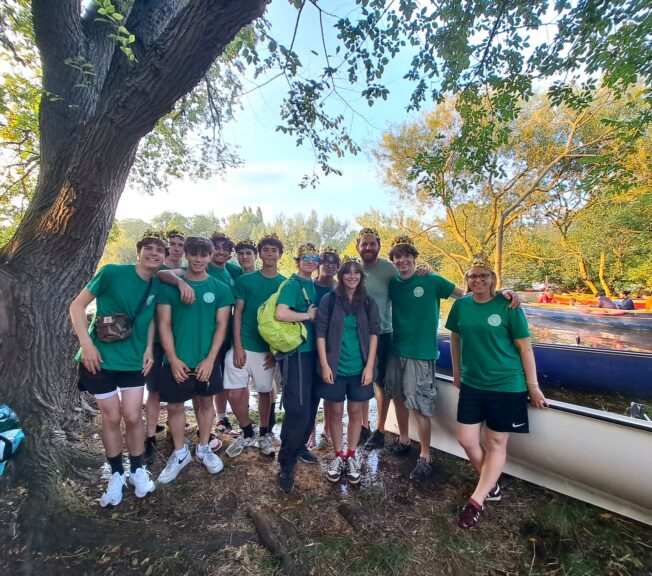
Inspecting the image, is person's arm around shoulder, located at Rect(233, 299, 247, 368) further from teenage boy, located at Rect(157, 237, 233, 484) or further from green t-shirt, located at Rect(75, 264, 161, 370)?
green t-shirt, located at Rect(75, 264, 161, 370)

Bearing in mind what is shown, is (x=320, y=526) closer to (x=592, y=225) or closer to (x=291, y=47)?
(x=291, y=47)

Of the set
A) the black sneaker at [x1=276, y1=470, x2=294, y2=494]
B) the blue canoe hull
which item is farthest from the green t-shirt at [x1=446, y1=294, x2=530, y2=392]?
the blue canoe hull

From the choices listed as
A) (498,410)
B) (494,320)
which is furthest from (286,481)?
(494,320)

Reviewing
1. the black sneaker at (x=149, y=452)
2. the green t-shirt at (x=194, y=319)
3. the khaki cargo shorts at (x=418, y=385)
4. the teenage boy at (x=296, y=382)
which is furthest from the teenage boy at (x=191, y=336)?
the khaki cargo shorts at (x=418, y=385)

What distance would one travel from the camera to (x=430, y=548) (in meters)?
2.15

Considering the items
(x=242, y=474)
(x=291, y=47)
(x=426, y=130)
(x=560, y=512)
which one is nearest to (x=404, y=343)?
(x=560, y=512)

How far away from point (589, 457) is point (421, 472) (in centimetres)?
135

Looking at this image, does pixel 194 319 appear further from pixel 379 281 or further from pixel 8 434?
pixel 379 281

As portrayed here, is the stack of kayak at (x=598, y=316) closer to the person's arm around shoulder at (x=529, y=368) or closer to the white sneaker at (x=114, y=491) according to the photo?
the person's arm around shoulder at (x=529, y=368)

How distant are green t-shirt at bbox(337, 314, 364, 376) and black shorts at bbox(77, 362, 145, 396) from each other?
5.38 ft

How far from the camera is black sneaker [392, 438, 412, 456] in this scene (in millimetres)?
3312

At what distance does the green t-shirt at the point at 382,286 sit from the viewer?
318 centimetres

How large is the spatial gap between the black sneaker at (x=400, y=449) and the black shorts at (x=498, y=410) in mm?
1100

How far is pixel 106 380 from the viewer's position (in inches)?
89.7
